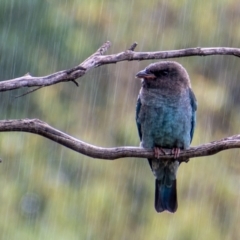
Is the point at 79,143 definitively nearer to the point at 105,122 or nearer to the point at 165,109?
the point at 165,109

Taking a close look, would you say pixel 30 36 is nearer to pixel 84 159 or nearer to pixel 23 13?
pixel 23 13

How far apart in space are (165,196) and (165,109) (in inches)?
24.5

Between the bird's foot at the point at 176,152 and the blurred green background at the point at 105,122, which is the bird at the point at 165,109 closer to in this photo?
the bird's foot at the point at 176,152

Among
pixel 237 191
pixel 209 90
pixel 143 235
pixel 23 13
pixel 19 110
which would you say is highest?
pixel 23 13

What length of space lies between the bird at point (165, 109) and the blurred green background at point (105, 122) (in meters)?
1.42

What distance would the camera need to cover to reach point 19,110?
6383 mm

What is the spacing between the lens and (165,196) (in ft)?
15.0

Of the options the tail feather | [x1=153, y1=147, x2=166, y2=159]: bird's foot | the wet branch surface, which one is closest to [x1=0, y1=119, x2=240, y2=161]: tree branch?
the wet branch surface

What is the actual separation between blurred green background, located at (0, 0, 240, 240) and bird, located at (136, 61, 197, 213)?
142 centimetres

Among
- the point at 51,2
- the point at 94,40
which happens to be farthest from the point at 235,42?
the point at 51,2

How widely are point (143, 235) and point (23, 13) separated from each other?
2168mm

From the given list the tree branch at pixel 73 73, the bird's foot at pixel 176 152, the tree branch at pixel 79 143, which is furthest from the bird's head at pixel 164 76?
the tree branch at pixel 73 73

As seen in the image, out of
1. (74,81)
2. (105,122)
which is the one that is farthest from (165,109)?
(105,122)

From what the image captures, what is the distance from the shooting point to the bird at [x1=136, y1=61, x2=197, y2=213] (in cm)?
422
